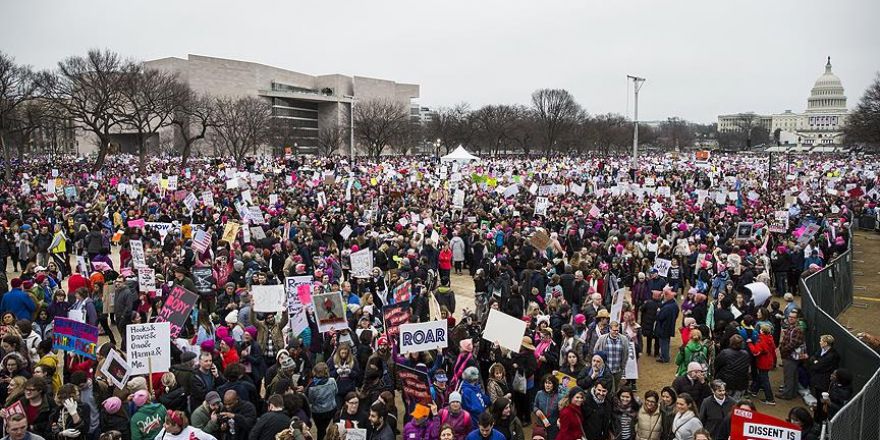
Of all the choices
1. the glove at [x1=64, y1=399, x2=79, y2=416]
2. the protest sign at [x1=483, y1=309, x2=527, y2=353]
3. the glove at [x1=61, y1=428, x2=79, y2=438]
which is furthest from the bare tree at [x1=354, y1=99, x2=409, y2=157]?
the glove at [x1=61, y1=428, x2=79, y2=438]

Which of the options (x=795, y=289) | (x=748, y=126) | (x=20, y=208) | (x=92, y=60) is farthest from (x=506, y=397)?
(x=748, y=126)

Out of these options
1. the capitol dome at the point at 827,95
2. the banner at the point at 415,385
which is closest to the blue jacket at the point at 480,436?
the banner at the point at 415,385

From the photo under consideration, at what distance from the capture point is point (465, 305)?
15.4m

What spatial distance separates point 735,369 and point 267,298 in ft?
22.8

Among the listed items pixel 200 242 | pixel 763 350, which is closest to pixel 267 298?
pixel 200 242

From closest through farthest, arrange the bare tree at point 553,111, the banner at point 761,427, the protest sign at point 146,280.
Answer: the banner at point 761,427
the protest sign at point 146,280
the bare tree at point 553,111

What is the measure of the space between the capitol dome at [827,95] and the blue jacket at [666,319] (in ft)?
638

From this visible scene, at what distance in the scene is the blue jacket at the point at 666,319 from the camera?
10.8 metres

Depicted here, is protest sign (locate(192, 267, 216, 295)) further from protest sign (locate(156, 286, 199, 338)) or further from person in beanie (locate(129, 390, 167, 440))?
person in beanie (locate(129, 390, 167, 440))

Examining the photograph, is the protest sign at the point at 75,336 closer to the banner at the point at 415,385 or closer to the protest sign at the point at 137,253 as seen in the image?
the banner at the point at 415,385

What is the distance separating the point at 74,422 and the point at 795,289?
53.4ft

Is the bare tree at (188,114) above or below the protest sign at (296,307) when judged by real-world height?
above

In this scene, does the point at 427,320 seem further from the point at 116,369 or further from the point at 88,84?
the point at 88,84

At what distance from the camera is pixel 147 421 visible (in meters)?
6.31
